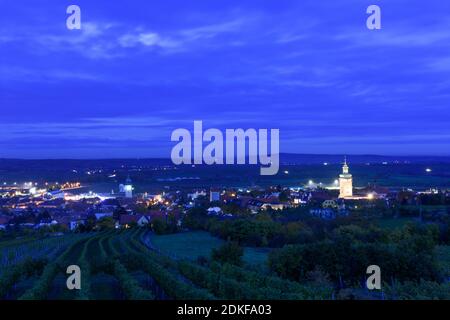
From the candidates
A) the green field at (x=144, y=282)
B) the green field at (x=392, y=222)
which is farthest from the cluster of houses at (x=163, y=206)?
the green field at (x=144, y=282)

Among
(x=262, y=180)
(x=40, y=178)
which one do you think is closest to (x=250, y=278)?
(x=262, y=180)

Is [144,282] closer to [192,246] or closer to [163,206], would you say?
[192,246]

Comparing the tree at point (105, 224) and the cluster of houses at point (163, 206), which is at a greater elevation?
the cluster of houses at point (163, 206)

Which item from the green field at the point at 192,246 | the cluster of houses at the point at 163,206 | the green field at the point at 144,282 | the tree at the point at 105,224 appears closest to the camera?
the green field at the point at 144,282

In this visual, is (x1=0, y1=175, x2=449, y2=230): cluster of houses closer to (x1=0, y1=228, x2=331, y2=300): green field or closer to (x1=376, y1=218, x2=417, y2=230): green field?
(x1=376, y1=218, x2=417, y2=230): green field

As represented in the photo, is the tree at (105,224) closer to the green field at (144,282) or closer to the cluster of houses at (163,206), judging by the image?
the cluster of houses at (163,206)

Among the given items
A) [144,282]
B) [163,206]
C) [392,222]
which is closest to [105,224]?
[163,206]

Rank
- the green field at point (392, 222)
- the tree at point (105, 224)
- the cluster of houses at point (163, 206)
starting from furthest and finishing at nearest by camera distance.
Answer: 1. the cluster of houses at point (163, 206)
2. the tree at point (105, 224)
3. the green field at point (392, 222)

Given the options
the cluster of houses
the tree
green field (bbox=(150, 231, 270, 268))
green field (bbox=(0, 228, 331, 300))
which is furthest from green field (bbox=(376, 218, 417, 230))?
the tree
